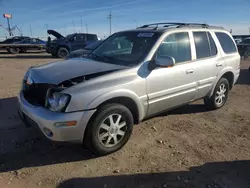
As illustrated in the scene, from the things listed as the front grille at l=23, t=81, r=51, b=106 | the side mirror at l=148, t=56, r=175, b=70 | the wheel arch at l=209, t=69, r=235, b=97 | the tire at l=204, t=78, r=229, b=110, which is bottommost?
the tire at l=204, t=78, r=229, b=110

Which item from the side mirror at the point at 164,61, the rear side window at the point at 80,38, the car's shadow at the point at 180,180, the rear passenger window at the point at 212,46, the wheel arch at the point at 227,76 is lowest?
the car's shadow at the point at 180,180

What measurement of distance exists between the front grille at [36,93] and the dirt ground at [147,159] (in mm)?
694

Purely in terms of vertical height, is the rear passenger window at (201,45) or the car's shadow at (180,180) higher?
the rear passenger window at (201,45)

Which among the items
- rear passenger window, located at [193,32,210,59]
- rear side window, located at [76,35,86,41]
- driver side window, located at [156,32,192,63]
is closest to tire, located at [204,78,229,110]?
rear passenger window, located at [193,32,210,59]

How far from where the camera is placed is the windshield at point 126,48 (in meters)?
3.80

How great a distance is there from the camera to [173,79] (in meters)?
3.98

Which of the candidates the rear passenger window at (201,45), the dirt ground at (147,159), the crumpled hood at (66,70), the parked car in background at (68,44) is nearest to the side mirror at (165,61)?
the crumpled hood at (66,70)

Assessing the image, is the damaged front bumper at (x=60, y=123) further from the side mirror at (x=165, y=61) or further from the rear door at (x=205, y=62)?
the rear door at (x=205, y=62)

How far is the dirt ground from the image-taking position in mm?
2926

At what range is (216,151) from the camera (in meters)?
3.65

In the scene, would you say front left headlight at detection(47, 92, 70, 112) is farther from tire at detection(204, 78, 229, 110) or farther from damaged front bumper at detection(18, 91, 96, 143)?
tire at detection(204, 78, 229, 110)

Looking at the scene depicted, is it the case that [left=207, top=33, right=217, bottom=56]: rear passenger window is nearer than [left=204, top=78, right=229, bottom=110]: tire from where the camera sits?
Yes

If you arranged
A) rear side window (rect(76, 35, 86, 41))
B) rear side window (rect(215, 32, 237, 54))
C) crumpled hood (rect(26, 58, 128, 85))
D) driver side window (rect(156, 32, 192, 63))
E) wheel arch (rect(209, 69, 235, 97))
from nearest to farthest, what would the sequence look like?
1. crumpled hood (rect(26, 58, 128, 85))
2. driver side window (rect(156, 32, 192, 63))
3. wheel arch (rect(209, 69, 235, 97))
4. rear side window (rect(215, 32, 237, 54))
5. rear side window (rect(76, 35, 86, 41))

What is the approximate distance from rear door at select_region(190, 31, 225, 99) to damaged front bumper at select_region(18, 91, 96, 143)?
94.6 inches
